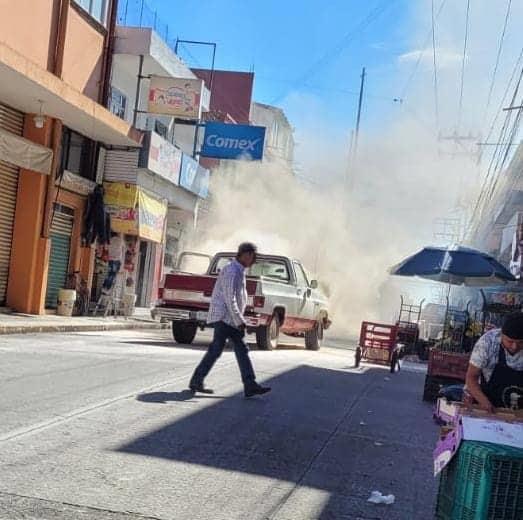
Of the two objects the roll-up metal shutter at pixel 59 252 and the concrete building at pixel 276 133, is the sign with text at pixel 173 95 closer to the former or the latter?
the roll-up metal shutter at pixel 59 252

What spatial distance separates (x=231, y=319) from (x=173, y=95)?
1510 centimetres

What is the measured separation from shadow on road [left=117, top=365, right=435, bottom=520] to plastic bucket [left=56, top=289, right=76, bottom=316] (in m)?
10.3

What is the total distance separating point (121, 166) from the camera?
21.2m

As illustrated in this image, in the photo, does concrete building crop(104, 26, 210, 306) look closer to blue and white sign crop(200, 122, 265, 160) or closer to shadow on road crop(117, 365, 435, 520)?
blue and white sign crop(200, 122, 265, 160)

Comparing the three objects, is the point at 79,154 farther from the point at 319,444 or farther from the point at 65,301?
the point at 319,444

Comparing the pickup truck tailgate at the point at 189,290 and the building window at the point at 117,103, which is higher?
the building window at the point at 117,103

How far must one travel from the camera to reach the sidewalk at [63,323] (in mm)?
14455

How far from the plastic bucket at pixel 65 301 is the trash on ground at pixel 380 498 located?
14690 millimetres

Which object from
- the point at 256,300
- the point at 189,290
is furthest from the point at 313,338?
the point at 189,290

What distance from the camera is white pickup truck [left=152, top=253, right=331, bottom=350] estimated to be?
48.7 ft

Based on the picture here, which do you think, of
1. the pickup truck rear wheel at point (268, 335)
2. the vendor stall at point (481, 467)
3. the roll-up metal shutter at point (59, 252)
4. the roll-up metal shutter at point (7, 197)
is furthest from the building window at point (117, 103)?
the vendor stall at point (481, 467)

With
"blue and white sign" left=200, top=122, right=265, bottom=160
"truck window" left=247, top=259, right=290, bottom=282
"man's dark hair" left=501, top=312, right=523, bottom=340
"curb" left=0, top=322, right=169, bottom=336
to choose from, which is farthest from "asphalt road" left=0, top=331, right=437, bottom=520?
"blue and white sign" left=200, top=122, right=265, bottom=160

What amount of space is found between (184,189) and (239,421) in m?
19.7

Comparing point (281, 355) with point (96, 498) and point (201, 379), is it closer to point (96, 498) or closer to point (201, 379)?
point (201, 379)
